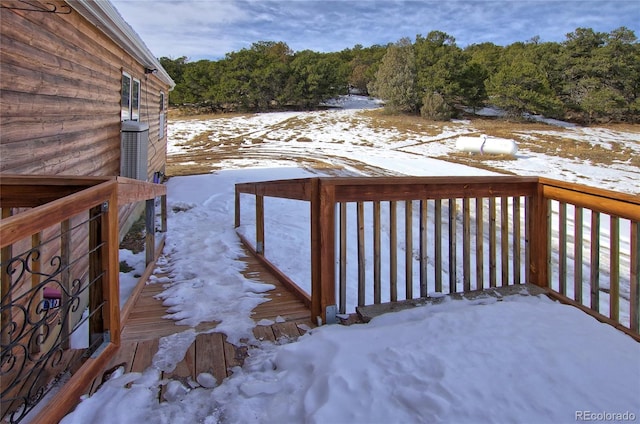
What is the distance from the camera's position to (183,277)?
13.8 ft

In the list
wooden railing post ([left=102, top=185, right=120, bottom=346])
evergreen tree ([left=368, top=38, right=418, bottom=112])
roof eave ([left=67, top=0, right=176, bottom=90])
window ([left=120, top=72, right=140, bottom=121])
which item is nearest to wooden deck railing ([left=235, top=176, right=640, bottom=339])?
wooden railing post ([left=102, top=185, right=120, bottom=346])

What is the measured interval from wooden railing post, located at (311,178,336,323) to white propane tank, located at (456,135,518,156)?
15.7 meters

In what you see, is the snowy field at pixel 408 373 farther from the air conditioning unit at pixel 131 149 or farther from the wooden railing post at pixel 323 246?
the air conditioning unit at pixel 131 149

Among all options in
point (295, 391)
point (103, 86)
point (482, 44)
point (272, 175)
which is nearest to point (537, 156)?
point (272, 175)

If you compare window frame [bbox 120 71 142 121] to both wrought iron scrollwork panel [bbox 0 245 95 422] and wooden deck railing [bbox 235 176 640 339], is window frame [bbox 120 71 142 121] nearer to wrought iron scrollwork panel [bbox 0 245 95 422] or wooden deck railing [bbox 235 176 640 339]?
wooden deck railing [bbox 235 176 640 339]

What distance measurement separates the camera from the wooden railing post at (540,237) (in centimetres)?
308

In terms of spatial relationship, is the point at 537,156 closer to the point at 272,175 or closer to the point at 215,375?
the point at 272,175

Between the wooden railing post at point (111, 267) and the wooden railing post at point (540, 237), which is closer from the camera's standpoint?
the wooden railing post at point (111, 267)

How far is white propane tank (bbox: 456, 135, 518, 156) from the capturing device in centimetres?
1634

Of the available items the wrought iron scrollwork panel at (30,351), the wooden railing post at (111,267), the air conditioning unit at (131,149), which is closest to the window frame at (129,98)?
the air conditioning unit at (131,149)

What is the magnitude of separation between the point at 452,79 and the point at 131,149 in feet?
95.2

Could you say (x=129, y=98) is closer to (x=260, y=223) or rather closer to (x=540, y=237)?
(x=260, y=223)

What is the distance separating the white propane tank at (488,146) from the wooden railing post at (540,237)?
14530mm

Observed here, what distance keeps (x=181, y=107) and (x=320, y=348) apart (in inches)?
1448
